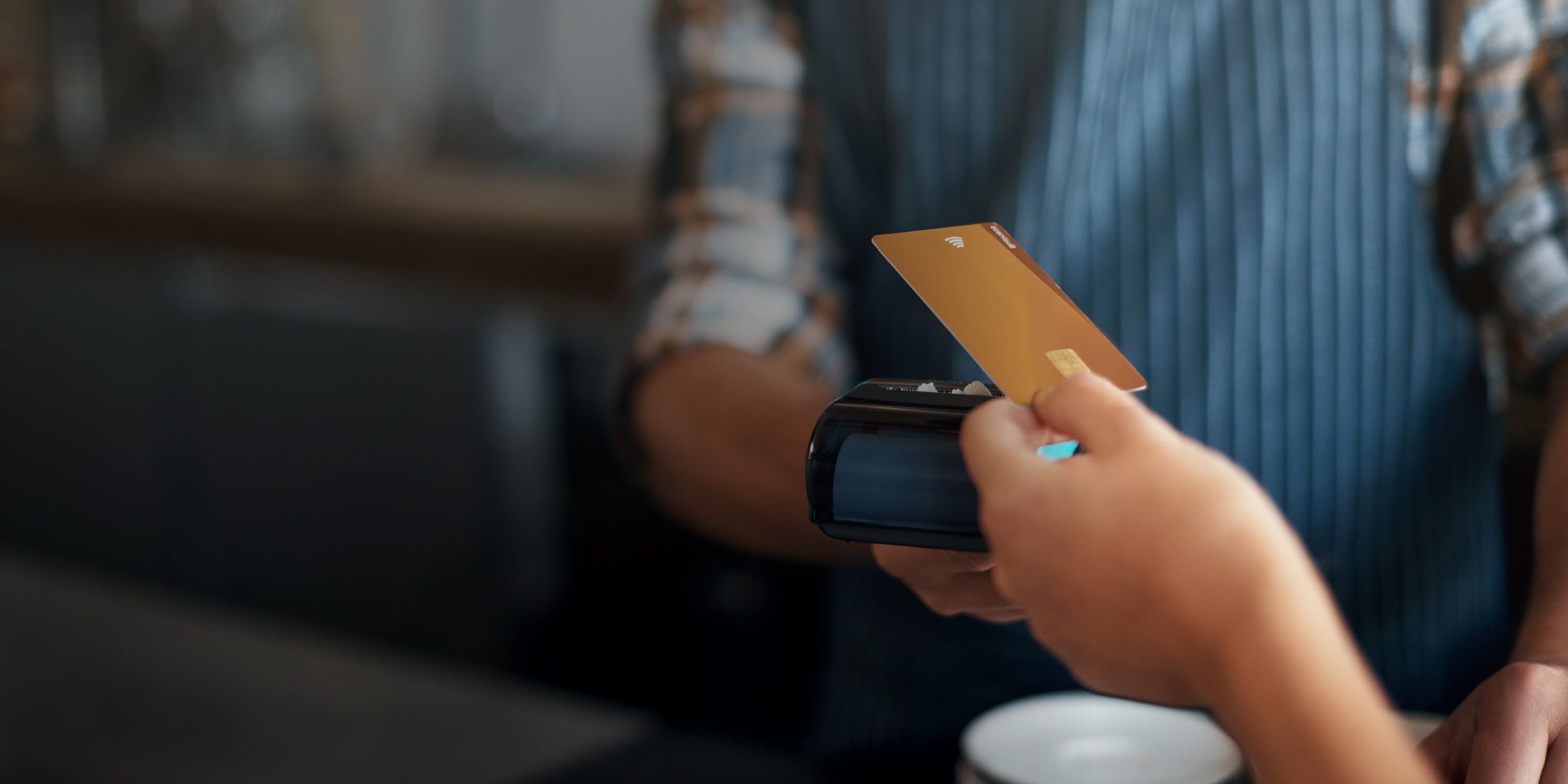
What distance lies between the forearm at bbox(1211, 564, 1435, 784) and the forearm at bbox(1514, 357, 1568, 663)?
0.12 metres

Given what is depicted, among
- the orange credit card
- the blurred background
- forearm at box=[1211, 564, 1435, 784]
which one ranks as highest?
the orange credit card

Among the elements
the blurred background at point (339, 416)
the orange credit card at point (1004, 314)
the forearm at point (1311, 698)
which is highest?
the orange credit card at point (1004, 314)

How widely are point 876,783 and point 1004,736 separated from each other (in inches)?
3.5

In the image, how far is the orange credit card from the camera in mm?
168

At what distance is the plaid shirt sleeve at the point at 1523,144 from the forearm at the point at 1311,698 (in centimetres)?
22

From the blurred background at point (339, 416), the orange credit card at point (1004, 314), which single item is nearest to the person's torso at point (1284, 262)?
the orange credit card at point (1004, 314)

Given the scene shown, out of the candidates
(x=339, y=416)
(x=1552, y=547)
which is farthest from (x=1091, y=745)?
(x=339, y=416)

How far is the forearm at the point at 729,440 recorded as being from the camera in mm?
326

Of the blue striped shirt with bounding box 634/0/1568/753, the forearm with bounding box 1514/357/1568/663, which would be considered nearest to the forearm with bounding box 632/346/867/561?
the blue striped shirt with bounding box 634/0/1568/753

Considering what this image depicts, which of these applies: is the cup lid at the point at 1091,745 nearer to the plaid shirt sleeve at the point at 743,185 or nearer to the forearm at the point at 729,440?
the forearm at the point at 729,440

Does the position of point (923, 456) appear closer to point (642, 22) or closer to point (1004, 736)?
point (1004, 736)

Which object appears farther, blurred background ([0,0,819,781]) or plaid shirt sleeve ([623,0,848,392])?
blurred background ([0,0,819,781])

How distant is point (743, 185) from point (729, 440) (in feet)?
0.43

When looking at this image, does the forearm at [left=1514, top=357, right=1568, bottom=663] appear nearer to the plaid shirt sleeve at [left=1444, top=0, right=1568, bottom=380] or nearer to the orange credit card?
the plaid shirt sleeve at [left=1444, top=0, right=1568, bottom=380]
